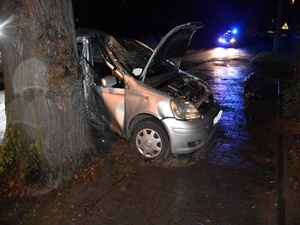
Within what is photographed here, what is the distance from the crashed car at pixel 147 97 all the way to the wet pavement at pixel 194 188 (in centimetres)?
36

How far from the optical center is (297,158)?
457 cm

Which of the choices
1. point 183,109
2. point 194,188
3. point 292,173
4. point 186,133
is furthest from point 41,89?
point 292,173

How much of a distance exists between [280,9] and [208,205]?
17760 mm

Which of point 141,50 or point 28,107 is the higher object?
point 141,50

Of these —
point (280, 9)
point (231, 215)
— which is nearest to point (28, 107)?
point (231, 215)

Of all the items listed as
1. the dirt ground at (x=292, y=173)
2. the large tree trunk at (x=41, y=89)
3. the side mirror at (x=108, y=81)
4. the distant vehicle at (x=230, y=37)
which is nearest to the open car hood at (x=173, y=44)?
the side mirror at (x=108, y=81)

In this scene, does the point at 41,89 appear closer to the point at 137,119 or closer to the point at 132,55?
the point at 137,119

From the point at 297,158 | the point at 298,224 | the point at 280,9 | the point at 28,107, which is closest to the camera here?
the point at 298,224

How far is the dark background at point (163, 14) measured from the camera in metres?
15.8

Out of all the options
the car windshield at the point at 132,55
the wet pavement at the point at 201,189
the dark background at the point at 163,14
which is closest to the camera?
the wet pavement at the point at 201,189

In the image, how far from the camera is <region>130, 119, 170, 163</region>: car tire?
4402mm

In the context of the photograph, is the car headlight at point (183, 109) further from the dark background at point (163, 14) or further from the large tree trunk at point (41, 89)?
the dark background at point (163, 14)

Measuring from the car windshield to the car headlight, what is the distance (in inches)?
34.1

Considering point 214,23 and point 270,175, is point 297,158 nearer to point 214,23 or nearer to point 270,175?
point 270,175
